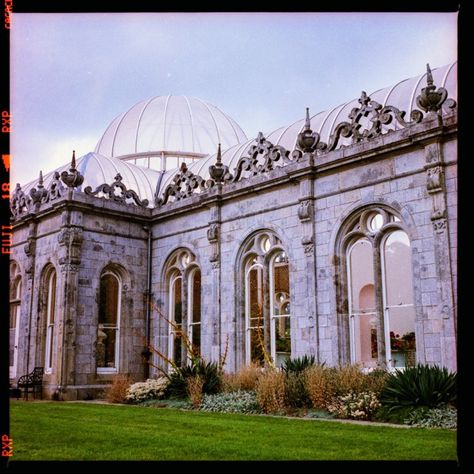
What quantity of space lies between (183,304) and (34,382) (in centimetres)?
461

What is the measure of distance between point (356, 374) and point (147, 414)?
4.05m

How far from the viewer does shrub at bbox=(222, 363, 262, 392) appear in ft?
43.3

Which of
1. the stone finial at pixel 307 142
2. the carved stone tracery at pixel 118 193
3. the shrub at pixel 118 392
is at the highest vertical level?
the stone finial at pixel 307 142

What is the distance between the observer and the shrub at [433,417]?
9156mm

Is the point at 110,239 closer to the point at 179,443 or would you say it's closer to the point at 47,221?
the point at 47,221

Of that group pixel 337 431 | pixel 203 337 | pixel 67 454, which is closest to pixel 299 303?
pixel 203 337

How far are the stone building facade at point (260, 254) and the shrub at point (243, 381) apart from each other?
123cm

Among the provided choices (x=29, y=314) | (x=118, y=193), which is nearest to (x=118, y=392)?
(x=29, y=314)

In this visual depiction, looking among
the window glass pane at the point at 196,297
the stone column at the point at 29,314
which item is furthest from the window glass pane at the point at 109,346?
the window glass pane at the point at 196,297

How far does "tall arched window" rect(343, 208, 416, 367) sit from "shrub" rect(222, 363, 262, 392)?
2204 mm

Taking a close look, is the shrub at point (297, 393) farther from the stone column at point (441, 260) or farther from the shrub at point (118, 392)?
the shrub at point (118, 392)
